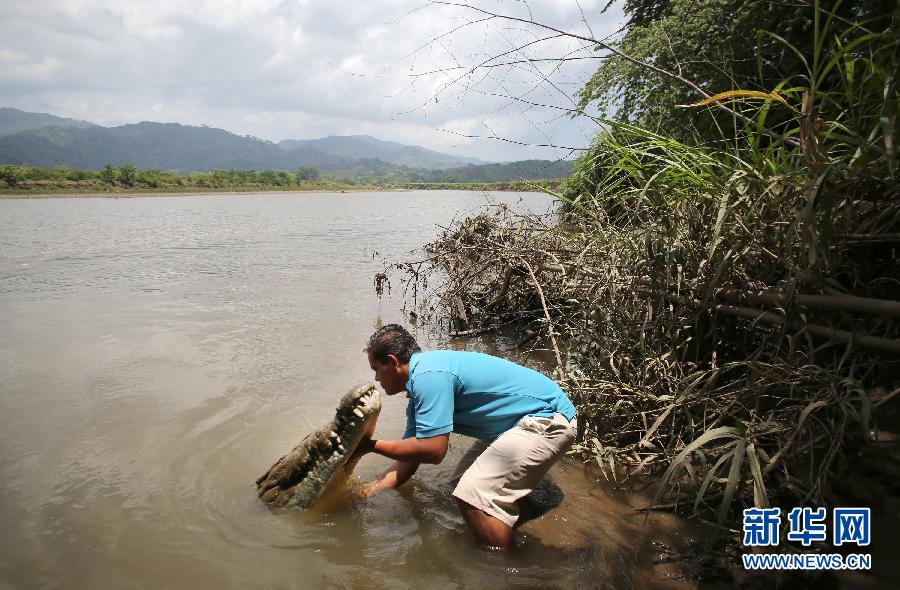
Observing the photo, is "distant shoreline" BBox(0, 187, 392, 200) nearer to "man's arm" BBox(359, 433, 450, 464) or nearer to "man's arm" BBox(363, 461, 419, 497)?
"man's arm" BBox(363, 461, 419, 497)

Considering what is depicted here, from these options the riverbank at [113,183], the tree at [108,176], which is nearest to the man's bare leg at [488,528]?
the riverbank at [113,183]

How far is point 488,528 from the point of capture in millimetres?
2545

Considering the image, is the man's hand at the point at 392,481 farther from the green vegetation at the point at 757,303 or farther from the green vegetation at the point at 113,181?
the green vegetation at the point at 113,181

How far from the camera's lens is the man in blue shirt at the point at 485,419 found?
2.45 m

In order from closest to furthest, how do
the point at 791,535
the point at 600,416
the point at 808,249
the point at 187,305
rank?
the point at 791,535 → the point at 808,249 → the point at 600,416 → the point at 187,305

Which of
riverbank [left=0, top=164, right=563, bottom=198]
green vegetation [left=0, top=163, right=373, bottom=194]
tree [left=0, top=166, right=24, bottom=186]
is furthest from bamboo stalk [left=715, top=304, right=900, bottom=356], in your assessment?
tree [left=0, top=166, right=24, bottom=186]

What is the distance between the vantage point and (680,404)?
2.75 m

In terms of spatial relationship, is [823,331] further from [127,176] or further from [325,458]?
[127,176]

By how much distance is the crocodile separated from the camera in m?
2.52

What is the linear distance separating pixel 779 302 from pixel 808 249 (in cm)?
Answer: 32

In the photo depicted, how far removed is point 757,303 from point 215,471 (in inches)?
136

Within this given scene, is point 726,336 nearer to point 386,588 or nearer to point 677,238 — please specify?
point 677,238

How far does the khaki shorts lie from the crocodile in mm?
589

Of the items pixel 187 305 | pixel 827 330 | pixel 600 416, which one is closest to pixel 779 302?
pixel 827 330
